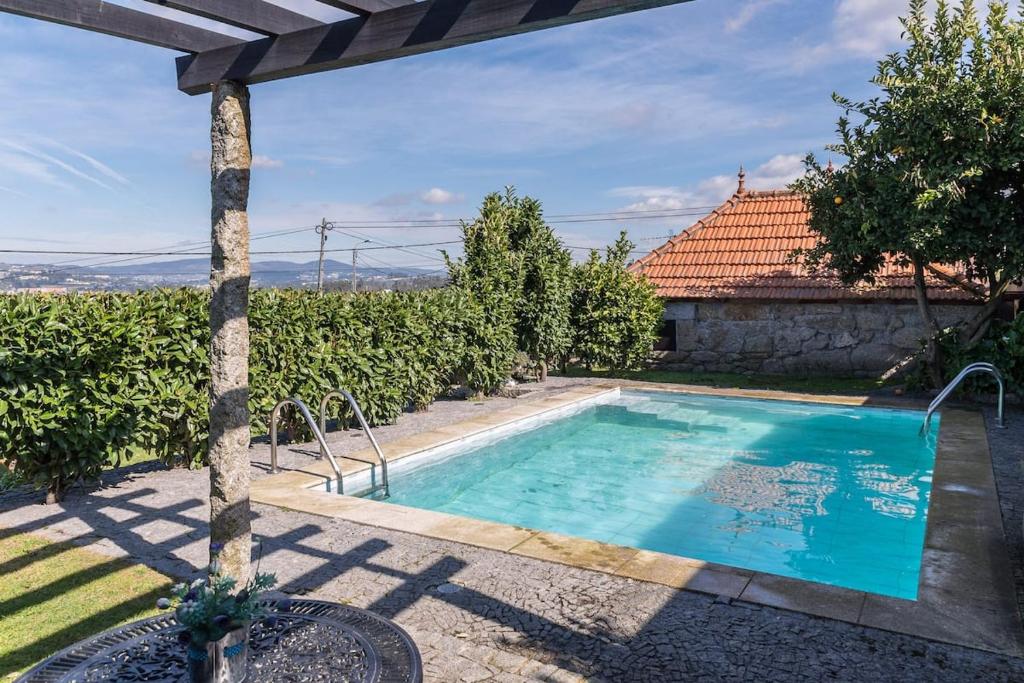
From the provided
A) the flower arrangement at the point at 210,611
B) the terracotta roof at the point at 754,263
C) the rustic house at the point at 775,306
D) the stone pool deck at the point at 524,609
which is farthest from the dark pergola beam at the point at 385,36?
the terracotta roof at the point at 754,263

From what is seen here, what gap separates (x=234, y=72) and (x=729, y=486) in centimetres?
683

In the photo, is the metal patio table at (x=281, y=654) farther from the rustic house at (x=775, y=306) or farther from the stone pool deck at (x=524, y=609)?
the rustic house at (x=775, y=306)

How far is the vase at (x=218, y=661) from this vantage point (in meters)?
2.38

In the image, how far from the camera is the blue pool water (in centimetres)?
631

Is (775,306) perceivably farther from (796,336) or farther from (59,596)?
(59,596)

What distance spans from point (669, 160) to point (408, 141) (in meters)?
10.8

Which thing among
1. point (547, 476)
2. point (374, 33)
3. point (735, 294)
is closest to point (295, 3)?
point (374, 33)

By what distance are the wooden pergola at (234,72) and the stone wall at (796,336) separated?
12821 mm

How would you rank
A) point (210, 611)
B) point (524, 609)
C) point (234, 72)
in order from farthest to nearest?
point (524, 609)
point (234, 72)
point (210, 611)

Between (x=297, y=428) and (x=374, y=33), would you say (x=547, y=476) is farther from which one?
(x=374, y=33)

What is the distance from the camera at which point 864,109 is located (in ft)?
37.6

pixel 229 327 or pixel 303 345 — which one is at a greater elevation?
pixel 229 327

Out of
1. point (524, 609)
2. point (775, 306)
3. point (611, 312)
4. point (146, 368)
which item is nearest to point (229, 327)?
point (524, 609)

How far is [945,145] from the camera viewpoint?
10570 mm
